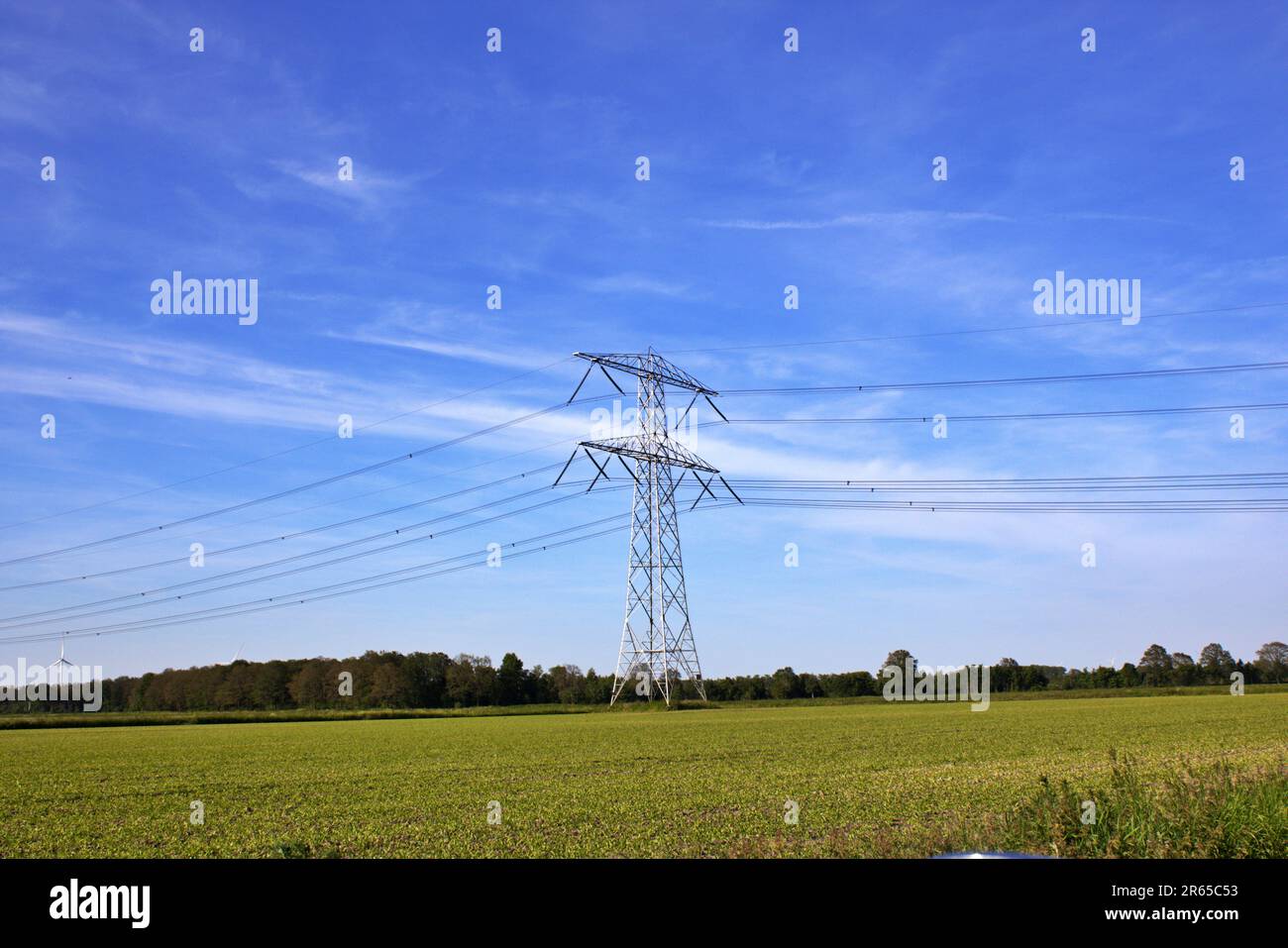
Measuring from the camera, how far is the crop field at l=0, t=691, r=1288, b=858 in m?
17.0

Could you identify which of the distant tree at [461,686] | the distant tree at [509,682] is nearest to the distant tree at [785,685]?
the distant tree at [509,682]

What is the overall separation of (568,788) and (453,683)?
107548mm

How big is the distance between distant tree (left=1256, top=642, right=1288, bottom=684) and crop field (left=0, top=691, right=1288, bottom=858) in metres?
136

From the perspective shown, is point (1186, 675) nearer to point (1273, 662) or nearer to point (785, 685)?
point (1273, 662)

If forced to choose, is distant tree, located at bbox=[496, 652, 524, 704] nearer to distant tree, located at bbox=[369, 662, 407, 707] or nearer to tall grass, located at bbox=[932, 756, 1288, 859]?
distant tree, located at bbox=[369, 662, 407, 707]

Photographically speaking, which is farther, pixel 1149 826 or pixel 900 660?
pixel 900 660

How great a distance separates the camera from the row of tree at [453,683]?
424 ft

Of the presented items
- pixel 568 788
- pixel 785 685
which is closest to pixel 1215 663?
pixel 785 685

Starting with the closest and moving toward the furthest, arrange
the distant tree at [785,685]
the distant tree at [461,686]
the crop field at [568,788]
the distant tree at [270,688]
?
1. the crop field at [568,788]
2. the distant tree at [461,686]
3. the distant tree at [270,688]
4. the distant tree at [785,685]

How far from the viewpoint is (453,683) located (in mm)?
129375

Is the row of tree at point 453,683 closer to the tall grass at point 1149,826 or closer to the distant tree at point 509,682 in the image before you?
the distant tree at point 509,682

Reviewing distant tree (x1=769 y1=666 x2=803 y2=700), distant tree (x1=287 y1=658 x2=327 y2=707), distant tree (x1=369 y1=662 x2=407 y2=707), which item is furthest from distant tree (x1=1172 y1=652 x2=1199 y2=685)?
distant tree (x1=287 y1=658 x2=327 y2=707)

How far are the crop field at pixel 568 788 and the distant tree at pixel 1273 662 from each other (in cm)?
13648
